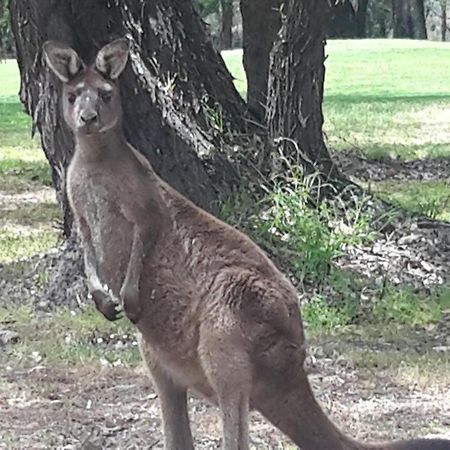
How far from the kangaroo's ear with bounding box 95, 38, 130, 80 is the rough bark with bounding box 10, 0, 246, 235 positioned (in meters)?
2.73

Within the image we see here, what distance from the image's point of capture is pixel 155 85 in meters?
7.55

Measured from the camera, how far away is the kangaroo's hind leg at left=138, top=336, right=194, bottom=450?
13.2 ft

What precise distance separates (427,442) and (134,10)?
14.1 ft

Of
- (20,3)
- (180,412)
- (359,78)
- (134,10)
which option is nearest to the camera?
(180,412)

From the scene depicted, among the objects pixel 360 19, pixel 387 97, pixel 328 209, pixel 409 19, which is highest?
Answer: pixel 328 209

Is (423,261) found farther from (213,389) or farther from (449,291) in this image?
(213,389)

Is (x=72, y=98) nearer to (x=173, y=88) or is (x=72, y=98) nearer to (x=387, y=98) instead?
(x=173, y=88)

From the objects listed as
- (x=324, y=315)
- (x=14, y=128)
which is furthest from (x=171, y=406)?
(x=14, y=128)

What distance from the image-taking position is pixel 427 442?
389cm

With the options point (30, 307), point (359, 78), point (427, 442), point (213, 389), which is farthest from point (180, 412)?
point (359, 78)

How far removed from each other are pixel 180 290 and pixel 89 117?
0.61 m

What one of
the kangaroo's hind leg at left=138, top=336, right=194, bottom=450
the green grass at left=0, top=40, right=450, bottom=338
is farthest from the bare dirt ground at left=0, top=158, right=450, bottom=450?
the kangaroo's hind leg at left=138, top=336, right=194, bottom=450

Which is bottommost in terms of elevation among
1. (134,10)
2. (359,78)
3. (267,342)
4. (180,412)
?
(359,78)

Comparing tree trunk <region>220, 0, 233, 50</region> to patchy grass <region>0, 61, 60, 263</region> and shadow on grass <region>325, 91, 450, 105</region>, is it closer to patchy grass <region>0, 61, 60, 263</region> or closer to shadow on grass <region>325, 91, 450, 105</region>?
shadow on grass <region>325, 91, 450, 105</region>
